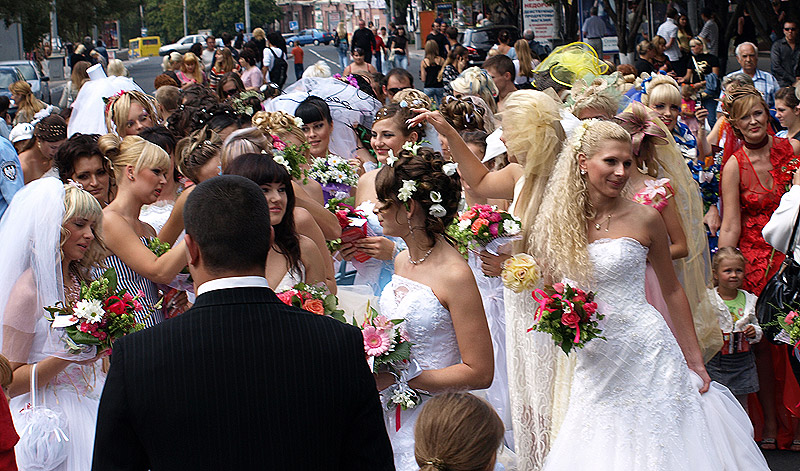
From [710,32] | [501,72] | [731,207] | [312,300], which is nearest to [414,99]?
[501,72]

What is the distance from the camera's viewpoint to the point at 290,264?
14.7ft

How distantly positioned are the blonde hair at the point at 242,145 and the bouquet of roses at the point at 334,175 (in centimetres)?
98

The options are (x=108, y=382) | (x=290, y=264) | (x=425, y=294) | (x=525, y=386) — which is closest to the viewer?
(x=108, y=382)

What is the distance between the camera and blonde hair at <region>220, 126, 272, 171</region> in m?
5.13

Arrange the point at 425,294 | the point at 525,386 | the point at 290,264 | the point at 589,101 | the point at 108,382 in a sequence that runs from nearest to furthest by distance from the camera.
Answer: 1. the point at 108,382
2. the point at 425,294
3. the point at 290,264
4. the point at 525,386
5. the point at 589,101

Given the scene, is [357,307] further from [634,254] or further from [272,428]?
[272,428]

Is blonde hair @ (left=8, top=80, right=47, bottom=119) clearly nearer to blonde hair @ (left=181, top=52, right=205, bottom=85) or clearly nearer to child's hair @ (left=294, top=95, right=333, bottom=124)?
blonde hair @ (left=181, top=52, right=205, bottom=85)

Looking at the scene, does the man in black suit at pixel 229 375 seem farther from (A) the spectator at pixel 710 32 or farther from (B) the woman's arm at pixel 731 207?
(A) the spectator at pixel 710 32

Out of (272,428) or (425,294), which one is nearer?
(272,428)

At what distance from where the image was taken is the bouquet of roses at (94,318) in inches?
157

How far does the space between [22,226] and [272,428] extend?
240 centimetres

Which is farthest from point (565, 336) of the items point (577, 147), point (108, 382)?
point (108, 382)

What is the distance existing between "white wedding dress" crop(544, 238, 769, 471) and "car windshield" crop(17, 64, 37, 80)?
25.4 m

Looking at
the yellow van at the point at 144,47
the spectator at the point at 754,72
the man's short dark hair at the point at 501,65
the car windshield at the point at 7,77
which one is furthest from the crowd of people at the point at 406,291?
the yellow van at the point at 144,47
